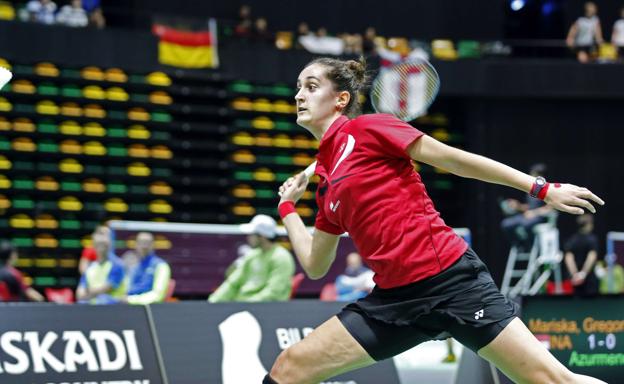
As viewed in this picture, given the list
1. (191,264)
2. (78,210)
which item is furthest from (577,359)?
(78,210)

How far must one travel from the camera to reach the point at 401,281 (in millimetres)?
3635

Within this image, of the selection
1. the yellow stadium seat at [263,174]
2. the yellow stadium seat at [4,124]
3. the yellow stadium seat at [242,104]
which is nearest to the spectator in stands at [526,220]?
the yellow stadium seat at [263,174]

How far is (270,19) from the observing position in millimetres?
20406

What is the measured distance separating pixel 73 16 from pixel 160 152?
99.9 inches

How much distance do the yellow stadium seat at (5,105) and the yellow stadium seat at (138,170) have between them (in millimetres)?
2049

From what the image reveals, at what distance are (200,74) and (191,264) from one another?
5.43 m

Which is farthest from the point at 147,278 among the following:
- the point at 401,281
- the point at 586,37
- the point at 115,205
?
the point at 586,37

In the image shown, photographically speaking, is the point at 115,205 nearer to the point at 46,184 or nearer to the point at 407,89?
the point at 46,184

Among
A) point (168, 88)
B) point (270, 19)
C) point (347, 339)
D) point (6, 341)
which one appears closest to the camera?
point (347, 339)

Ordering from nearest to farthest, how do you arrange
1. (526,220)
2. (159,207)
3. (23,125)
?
1. (526,220)
2. (23,125)
3. (159,207)

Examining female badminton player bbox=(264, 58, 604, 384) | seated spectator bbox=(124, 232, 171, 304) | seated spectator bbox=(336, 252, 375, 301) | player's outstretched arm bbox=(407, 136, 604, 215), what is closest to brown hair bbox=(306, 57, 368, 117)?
female badminton player bbox=(264, 58, 604, 384)

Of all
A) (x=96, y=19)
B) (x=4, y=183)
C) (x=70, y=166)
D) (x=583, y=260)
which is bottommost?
(x=583, y=260)

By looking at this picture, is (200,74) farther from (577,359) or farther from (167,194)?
(577,359)

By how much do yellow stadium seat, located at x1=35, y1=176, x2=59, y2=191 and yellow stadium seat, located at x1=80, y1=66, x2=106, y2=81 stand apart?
172 centimetres
